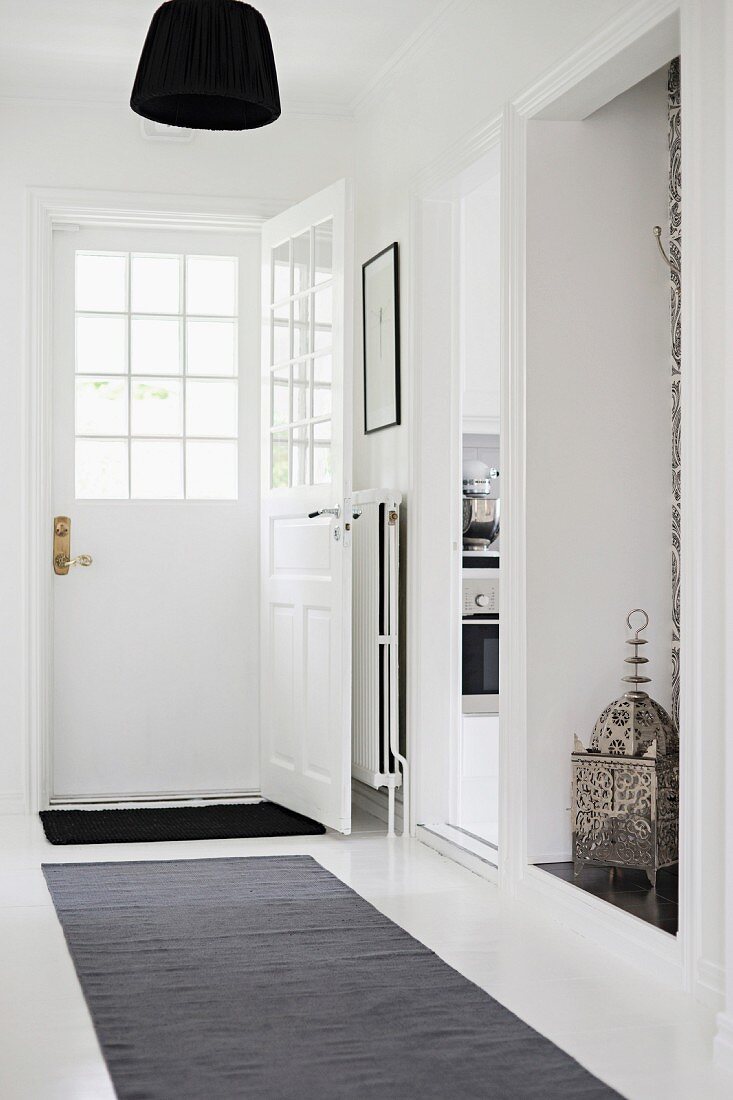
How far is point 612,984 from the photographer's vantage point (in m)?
2.76

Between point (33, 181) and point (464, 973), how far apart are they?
3544 millimetres

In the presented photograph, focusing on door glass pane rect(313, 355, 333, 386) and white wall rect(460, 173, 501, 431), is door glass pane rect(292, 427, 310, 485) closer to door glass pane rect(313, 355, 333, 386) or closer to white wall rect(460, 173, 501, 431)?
door glass pane rect(313, 355, 333, 386)

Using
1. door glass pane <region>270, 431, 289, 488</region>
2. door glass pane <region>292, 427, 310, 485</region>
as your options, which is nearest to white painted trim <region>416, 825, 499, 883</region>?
door glass pane <region>292, 427, 310, 485</region>

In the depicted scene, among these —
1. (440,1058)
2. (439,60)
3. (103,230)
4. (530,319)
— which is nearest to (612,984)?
(440,1058)

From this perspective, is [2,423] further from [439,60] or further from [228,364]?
[439,60]

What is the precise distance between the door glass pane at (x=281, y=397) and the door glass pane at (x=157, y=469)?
0.50 meters

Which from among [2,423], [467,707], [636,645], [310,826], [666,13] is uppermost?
[666,13]

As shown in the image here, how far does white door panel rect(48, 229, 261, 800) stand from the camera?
5059mm

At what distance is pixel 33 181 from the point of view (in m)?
4.92

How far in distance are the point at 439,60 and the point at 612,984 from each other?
3.02 metres

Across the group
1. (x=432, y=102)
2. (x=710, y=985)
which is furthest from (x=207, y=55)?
(x=710, y=985)

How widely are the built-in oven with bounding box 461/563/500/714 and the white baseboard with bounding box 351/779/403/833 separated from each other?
0.48 meters

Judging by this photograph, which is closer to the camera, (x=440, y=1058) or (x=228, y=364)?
(x=440, y=1058)

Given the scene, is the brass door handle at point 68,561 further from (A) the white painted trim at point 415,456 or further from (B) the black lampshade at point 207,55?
(B) the black lampshade at point 207,55
